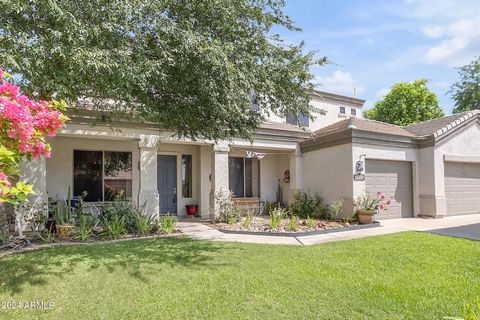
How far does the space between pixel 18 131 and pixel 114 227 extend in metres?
6.38

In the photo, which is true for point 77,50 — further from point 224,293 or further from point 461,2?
point 461,2

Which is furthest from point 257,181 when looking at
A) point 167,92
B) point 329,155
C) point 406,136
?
point 167,92

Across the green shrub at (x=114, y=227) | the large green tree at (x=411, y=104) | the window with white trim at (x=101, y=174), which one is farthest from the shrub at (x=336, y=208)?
the large green tree at (x=411, y=104)

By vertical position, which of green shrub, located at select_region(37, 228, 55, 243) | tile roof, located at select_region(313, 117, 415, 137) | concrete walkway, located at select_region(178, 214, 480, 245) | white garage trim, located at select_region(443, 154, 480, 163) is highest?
tile roof, located at select_region(313, 117, 415, 137)

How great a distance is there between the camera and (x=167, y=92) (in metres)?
7.20

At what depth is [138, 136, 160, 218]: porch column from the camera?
10633 mm

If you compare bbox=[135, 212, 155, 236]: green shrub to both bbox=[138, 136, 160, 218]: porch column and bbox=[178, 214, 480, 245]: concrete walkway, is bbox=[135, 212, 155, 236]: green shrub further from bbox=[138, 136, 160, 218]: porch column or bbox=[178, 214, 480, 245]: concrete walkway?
bbox=[178, 214, 480, 245]: concrete walkway

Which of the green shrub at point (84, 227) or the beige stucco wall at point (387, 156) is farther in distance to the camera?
the beige stucco wall at point (387, 156)

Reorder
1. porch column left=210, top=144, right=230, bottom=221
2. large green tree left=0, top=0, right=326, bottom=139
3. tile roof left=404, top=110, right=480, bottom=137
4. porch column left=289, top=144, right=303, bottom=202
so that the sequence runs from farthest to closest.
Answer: porch column left=289, top=144, right=303, bottom=202 < tile roof left=404, top=110, right=480, bottom=137 < porch column left=210, top=144, right=230, bottom=221 < large green tree left=0, top=0, right=326, bottom=139

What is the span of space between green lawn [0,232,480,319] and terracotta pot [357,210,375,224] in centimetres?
313

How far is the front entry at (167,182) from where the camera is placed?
13297mm

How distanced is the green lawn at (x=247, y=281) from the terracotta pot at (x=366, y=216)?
3.13m

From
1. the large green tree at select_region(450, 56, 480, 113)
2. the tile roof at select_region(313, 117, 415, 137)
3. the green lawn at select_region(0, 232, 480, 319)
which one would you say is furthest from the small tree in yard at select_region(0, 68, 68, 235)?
the large green tree at select_region(450, 56, 480, 113)

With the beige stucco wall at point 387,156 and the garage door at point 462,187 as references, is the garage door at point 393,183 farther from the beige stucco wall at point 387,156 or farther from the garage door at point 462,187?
the garage door at point 462,187
